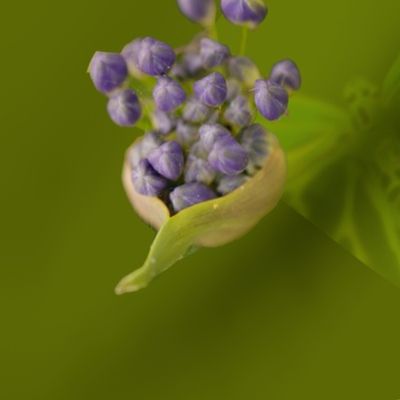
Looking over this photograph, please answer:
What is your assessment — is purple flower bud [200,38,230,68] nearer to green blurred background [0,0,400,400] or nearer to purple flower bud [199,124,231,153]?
purple flower bud [199,124,231,153]

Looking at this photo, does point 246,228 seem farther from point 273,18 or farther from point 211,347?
point 273,18

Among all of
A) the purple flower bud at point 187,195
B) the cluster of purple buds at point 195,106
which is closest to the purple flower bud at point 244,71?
the cluster of purple buds at point 195,106

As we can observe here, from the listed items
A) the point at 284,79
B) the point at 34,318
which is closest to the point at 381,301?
the point at 284,79

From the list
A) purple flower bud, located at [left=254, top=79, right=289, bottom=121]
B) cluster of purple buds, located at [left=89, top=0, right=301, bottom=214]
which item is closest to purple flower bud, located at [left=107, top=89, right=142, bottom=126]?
cluster of purple buds, located at [left=89, top=0, right=301, bottom=214]

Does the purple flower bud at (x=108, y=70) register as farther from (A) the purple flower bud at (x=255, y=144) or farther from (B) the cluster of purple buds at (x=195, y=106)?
(A) the purple flower bud at (x=255, y=144)

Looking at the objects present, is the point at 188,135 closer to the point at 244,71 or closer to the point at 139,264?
the point at 244,71
